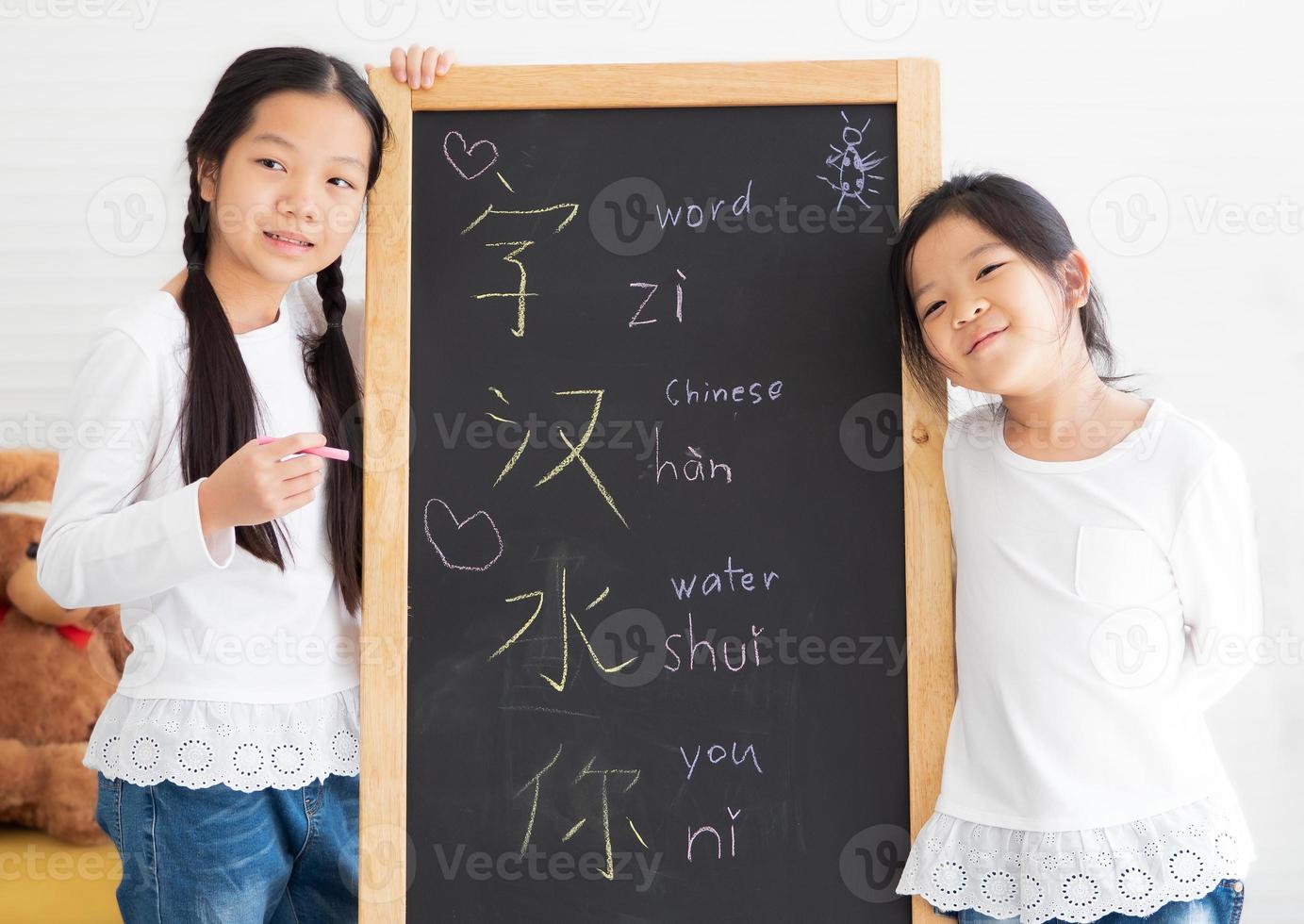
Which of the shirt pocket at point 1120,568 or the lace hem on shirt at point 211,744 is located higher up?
the shirt pocket at point 1120,568

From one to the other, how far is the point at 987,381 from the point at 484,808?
3.02 feet

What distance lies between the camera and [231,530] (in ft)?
4.38

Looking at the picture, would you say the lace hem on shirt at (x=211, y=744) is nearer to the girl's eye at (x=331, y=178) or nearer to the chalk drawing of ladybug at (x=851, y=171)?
the girl's eye at (x=331, y=178)

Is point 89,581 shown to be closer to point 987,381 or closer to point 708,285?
point 708,285

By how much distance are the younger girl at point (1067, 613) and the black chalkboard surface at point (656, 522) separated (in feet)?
0.32

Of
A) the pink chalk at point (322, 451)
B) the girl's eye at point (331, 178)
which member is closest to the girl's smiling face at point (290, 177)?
the girl's eye at point (331, 178)

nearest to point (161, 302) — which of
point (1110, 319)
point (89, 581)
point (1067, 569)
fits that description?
point (89, 581)

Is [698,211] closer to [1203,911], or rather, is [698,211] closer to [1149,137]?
[1203,911]

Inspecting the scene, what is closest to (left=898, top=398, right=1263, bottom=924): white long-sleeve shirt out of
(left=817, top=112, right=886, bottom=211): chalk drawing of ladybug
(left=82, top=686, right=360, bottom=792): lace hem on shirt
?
(left=817, top=112, right=886, bottom=211): chalk drawing of ladybug

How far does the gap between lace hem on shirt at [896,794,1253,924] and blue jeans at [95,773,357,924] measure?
3.03 feet

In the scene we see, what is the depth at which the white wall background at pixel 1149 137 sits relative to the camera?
6.95ft

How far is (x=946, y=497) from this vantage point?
144cm

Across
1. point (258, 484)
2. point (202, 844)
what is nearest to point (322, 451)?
point (258, 484)

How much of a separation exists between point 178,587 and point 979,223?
124cm
